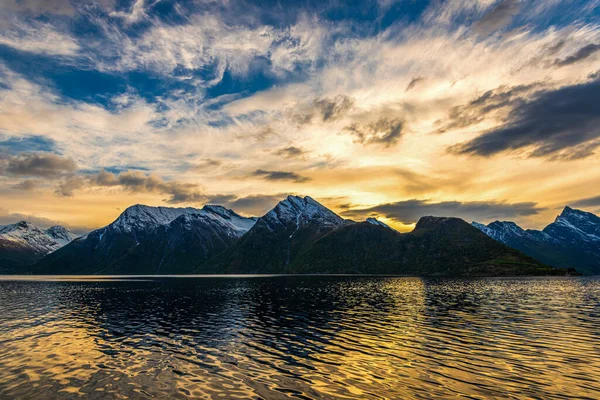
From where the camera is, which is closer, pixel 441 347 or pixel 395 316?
pixel 441 347

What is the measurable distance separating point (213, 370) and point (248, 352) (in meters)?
7.68

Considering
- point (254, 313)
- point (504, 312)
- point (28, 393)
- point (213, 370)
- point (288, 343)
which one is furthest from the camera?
point (254, 313)

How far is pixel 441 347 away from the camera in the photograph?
40906 mm

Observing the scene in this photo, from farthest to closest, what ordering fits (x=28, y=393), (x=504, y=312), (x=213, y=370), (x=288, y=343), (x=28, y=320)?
(x=504, y=312) → (x=28, y=320) → (x=288, y=343) → (x=213, y=370) → (x=28, y=393)

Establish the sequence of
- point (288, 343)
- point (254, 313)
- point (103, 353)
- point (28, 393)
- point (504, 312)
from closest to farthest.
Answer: point (28, 393), point (103, 353), point (288, 343), point (504, 312), point (254, 313)

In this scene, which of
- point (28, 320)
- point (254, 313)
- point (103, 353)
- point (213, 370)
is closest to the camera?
point (213, 370)

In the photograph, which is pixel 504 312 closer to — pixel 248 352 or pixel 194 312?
pixel 248 352

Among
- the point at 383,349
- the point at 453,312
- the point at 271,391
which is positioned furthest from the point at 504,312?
the point at 271,391

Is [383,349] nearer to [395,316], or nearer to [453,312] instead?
[395,316]

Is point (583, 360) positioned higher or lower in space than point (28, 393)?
higher

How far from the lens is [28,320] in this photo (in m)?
63.7

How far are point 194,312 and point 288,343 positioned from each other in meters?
38.9

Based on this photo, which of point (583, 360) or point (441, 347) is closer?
point (583, 360)

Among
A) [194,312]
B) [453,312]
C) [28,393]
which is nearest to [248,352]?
[28,393]
